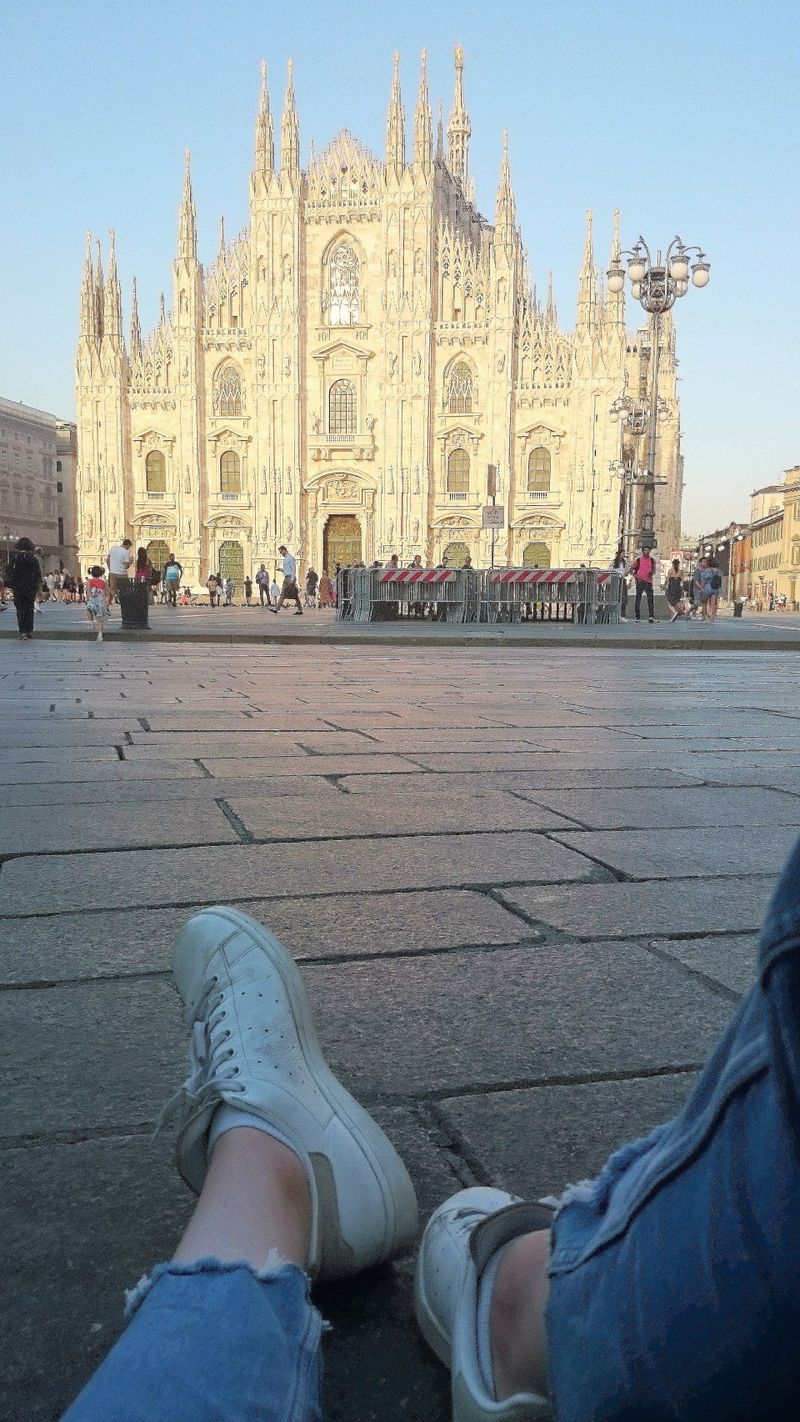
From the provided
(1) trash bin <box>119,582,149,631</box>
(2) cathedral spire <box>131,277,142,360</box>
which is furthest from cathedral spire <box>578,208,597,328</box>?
(1) trash bin <box>119,582,149,631</box>

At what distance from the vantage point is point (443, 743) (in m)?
4.72

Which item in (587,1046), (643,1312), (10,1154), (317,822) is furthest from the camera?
(317,822)

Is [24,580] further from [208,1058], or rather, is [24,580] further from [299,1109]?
[299,1109]

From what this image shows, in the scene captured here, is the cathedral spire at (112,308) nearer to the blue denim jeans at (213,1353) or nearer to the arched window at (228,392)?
the arched window at (228,392)

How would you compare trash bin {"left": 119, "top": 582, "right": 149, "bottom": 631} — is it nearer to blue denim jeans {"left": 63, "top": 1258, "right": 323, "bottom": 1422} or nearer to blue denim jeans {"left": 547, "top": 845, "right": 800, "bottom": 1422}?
blue denim jeans {"left": 63, "top": 1258, "right": 323, "bottom": 1422}

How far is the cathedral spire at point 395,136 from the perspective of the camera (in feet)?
125

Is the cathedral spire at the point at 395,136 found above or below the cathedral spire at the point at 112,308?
above

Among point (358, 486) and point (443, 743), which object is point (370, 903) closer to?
point (443, 743)

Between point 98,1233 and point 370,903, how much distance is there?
118 cm

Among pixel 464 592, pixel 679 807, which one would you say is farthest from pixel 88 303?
pixel 679 807

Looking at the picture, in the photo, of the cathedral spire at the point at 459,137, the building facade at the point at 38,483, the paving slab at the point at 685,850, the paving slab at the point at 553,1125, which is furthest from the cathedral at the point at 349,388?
the paving slab at the point at 553,1125

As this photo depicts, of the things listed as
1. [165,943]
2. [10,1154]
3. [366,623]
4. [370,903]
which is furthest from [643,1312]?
[366,623]

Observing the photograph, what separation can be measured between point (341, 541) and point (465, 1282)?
40.4m

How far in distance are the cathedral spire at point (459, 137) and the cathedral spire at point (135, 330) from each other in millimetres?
20209
